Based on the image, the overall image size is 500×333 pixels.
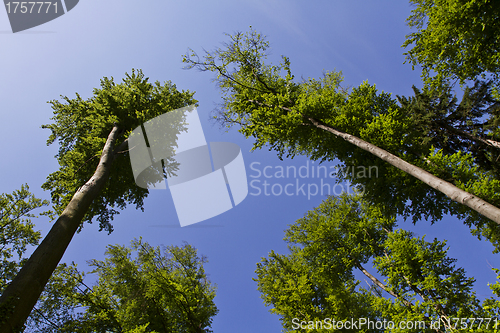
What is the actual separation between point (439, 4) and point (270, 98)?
24.3 ft

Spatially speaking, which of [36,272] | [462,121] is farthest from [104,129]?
[462,121]

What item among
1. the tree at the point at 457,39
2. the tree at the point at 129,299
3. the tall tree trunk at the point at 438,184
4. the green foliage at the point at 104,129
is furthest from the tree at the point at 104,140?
the tree at the point at 457,39

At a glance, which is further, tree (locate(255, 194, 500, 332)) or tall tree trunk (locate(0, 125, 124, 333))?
tree (locate(255, 194, 500, 332))

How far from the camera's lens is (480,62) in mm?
9016

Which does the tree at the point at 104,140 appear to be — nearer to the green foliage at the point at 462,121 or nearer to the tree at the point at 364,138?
the tree at the point at 364,138

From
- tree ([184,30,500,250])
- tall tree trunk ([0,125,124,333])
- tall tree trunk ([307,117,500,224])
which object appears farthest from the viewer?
tree ([184,30,500,250])

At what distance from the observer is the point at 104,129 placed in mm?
10359

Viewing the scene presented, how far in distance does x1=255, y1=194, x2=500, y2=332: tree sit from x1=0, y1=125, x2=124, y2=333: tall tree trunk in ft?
29.3

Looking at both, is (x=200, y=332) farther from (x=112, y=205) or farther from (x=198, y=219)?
(x=112, y=205)

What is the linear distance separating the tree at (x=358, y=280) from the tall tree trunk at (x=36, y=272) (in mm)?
8930

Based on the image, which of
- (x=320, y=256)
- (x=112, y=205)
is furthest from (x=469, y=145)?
(x=112, y=205)

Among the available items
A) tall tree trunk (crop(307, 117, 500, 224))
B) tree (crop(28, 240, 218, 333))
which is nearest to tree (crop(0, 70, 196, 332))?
tree (crop(28, 240, 218, 333))

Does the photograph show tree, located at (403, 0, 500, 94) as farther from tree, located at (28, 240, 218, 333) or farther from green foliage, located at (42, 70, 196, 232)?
tree, located at (28, 240, 218, 333)

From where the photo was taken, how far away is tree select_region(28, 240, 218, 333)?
8750 millimetres
